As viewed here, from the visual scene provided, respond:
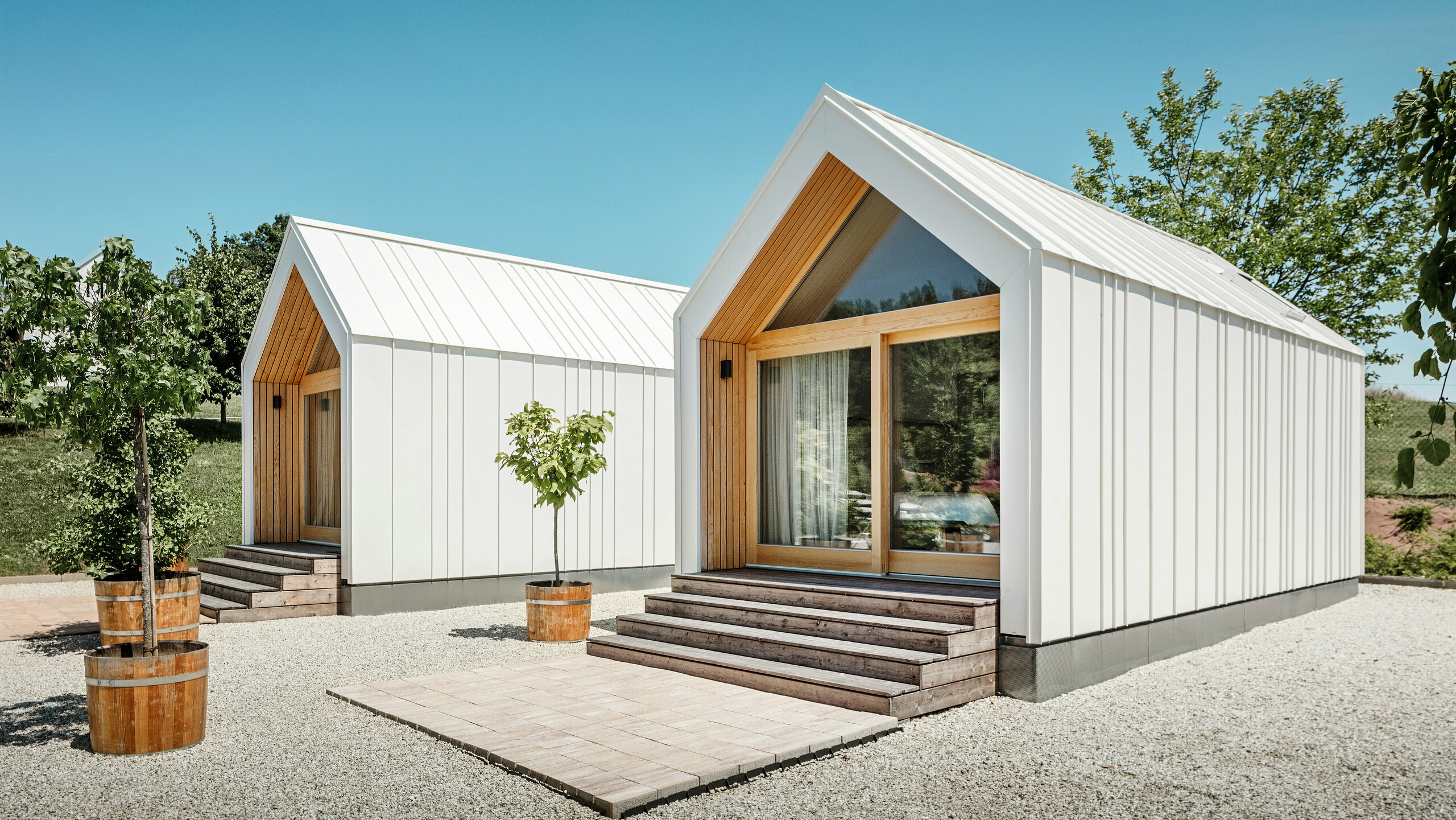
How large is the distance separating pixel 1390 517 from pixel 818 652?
484 inches

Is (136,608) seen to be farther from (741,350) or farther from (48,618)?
(741,350)

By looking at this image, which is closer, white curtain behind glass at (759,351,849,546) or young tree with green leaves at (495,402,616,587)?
white curtain behind glass at (759,351,849,546)

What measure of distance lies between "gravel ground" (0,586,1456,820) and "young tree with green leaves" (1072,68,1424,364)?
11931 mm

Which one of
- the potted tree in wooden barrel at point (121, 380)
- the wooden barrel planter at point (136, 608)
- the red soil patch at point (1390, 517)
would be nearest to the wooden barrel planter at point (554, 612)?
the wooden barrel planter at point (136, 608)

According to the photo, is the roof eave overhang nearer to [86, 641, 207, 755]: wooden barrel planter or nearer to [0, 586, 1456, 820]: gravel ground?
[0, 586, 1456, 820]: gravel ground

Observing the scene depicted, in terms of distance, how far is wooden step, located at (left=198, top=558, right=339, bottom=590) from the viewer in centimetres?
951

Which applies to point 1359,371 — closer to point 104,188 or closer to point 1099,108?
point 1099,108

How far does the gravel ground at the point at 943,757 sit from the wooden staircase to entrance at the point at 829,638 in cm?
25

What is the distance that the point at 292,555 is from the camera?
402 inches

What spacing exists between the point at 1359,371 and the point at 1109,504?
272 inches

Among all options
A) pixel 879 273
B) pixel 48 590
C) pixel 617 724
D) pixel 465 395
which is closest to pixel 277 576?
pixel 465 395

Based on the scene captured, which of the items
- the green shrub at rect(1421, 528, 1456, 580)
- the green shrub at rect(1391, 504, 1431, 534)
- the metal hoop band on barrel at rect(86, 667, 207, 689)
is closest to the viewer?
the metal hoop band on barrel at rect(86, 667, 207, 689)

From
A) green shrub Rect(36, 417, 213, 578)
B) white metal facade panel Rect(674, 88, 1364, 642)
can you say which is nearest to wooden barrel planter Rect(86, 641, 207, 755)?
green shrub Rect(36, 417, 213, 578)

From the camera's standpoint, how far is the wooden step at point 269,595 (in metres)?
9.38
